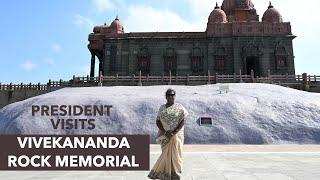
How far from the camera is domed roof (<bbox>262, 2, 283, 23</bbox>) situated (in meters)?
44.7

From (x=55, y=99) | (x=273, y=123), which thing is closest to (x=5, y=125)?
(x=55, y=99)

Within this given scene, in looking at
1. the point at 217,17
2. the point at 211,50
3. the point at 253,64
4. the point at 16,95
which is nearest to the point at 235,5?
the point at 217,17

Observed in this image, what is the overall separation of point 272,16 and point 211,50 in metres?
9.78

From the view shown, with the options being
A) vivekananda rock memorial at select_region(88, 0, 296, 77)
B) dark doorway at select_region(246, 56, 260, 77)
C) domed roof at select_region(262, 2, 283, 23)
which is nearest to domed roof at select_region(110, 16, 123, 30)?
vivekananda rock memorial at select_region(88, 0, 296, 77)

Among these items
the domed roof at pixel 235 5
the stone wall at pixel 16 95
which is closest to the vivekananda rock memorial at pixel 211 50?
the domed roof at pixel 235 5

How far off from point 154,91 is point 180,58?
1983cm

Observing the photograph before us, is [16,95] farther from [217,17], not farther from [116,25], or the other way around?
[217,17]

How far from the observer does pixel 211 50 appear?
1710 inches

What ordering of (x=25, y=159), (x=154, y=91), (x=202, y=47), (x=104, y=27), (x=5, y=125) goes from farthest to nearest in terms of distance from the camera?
(x=104, y=27) → (x=202, y=47) → (x=154, y=91) → (x=5, y=125) → (x=25, y=159)

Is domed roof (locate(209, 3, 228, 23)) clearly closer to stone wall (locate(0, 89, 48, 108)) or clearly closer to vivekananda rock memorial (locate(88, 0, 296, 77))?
vivekananda rock memorial (locate(88, 0, 296, 77))

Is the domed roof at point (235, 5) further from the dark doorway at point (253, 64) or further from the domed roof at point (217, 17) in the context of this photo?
the dark doorway at point (253, 64)

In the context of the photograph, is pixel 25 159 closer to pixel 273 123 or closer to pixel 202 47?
pixel 273 123

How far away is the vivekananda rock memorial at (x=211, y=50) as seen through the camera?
4278cm

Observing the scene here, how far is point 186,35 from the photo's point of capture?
4419 cm
